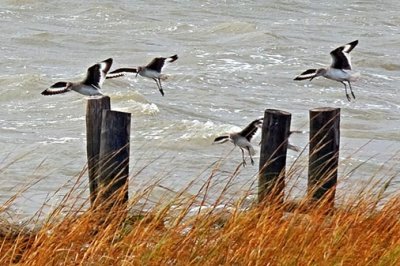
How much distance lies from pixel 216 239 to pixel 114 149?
5.82 ft

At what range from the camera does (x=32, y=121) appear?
18.3 metres

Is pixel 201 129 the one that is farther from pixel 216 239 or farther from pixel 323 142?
pixel 216 239

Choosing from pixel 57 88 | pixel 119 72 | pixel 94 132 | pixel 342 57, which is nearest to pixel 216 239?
pixel 94 132

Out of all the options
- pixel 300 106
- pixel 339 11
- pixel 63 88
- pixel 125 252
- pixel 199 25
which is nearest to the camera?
pixel 125 252

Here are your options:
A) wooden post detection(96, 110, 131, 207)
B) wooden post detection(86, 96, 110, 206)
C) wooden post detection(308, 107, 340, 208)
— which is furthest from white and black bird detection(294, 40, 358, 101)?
wooden post detection(96, 110, 131, 207)

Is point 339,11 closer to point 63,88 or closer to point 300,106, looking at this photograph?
point 300,106

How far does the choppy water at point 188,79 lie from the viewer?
48.8 ft

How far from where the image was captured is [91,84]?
376 inches

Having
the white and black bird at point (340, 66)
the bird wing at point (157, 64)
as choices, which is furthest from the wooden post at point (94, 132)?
the white and black bird at point (340, 66)

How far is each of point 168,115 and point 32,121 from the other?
2.33 m

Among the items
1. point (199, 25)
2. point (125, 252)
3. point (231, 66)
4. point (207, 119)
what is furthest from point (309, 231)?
point (199, 25)

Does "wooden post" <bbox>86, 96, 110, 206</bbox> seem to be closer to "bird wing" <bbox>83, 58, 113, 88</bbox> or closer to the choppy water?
the choppy water

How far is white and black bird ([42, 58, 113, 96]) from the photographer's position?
9.44 m

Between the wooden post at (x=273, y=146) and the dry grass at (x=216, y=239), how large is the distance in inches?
45.3
